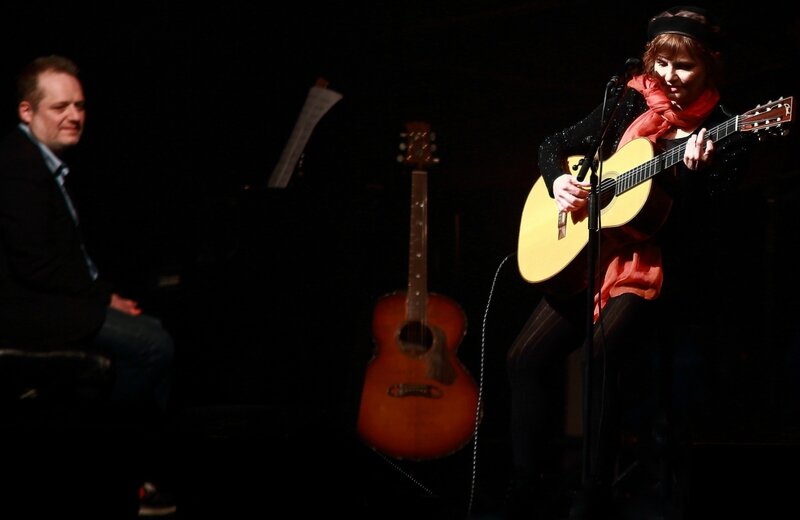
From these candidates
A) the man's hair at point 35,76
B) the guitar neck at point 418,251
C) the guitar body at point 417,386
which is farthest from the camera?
the guitar neck at point 418,251

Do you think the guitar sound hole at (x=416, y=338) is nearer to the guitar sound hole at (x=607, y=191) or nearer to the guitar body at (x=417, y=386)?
the guitar body at (x=417, y=386)

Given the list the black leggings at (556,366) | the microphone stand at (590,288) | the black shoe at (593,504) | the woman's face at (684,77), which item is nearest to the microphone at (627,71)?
the microphone stand at (590,288)

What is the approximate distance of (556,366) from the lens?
3012 millimetres

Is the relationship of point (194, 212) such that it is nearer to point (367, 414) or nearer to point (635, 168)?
point (367, 414)

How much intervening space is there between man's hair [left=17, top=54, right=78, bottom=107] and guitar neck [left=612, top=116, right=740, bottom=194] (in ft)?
6.84

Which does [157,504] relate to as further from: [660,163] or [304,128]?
[660,163]

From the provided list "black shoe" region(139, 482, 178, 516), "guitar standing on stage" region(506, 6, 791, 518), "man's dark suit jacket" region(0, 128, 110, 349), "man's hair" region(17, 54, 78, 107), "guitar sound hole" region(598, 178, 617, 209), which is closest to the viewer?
"guitar standing on stage" region(506, 6, 791, 518)

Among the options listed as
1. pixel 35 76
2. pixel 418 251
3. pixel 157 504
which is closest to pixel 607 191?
pixel 418 251

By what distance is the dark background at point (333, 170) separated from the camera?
12.8 feet

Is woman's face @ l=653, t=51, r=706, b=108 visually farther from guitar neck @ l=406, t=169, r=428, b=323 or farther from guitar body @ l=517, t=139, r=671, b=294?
guitar neck @ l=406, t=169, r=428, b=323

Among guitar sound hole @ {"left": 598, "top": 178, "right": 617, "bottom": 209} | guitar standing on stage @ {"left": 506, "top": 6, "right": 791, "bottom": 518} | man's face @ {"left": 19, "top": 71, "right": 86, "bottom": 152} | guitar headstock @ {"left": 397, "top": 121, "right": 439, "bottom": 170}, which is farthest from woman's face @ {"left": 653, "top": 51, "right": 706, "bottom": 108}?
man's face @ {"left": 19, "top": 71, "right": 86, "bottom": 152}

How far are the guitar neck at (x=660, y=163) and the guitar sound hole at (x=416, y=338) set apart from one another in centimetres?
175

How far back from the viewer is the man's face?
3564mm

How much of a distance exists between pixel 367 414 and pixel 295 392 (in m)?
0.39
